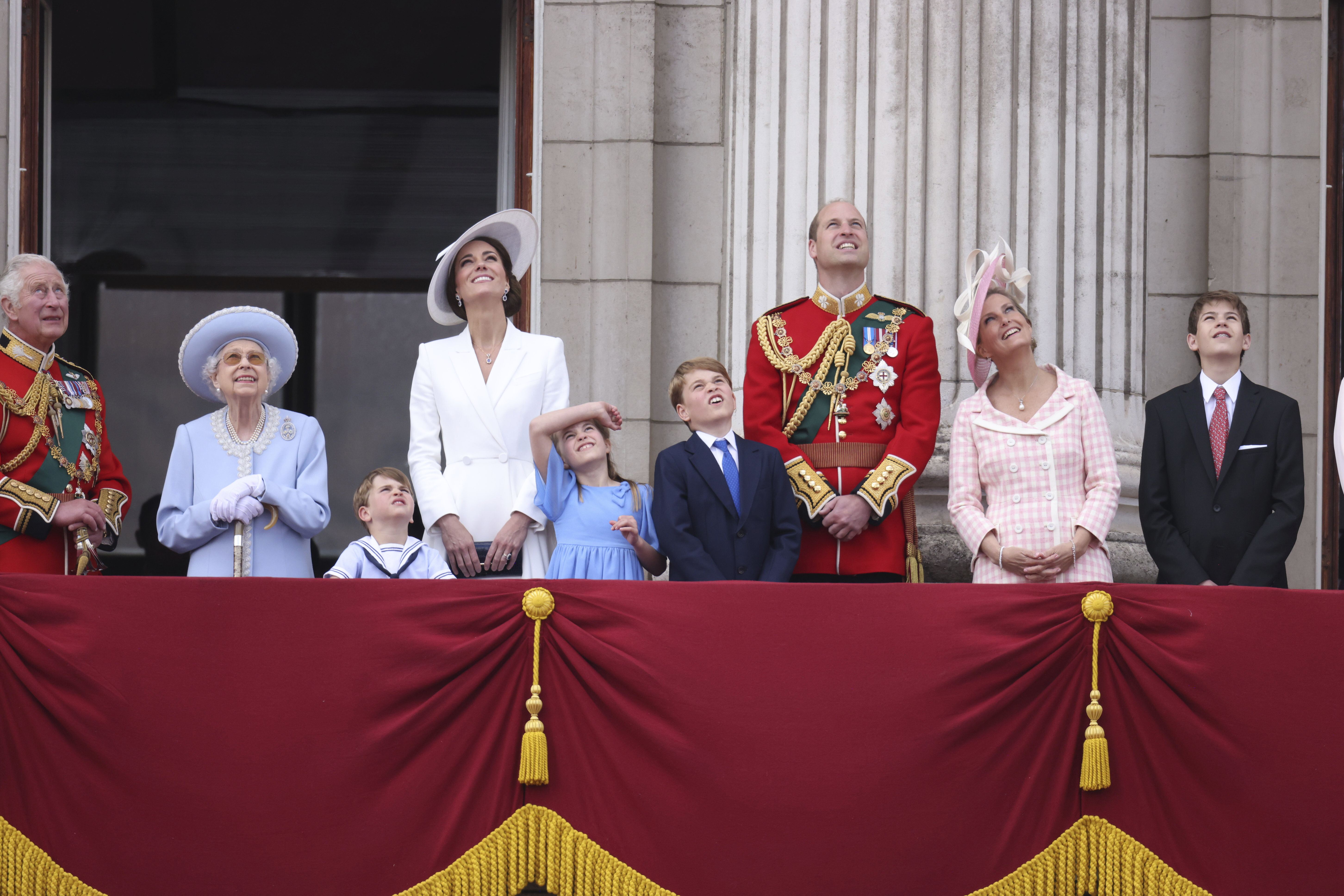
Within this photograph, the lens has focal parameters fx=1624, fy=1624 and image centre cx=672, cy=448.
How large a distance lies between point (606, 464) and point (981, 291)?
1.42 m

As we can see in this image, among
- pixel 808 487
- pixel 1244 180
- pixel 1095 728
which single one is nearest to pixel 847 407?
pixel 808 487

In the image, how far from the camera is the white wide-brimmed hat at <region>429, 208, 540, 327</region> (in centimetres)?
595

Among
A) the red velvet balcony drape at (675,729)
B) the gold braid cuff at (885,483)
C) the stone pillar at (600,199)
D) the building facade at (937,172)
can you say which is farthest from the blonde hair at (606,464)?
the stone pillar at (600,199)

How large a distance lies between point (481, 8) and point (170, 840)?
606 centimetres

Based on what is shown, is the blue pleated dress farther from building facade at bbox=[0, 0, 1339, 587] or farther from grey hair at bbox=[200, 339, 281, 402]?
building facade at bbox=[0, 0, 1339, 587]

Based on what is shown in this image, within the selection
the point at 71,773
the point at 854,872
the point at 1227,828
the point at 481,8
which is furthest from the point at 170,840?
the point at 481,8

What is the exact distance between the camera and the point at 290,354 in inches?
232

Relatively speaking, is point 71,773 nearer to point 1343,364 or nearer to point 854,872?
point 854,872

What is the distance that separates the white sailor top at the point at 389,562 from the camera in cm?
513

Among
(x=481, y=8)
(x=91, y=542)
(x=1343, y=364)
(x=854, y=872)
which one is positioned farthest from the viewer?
(x=481, y=8)

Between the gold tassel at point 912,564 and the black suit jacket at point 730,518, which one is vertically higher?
the black suit jacket at point 730,518

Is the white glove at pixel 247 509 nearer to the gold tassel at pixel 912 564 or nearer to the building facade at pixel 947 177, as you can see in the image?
the gold tassel at pixel 912 564

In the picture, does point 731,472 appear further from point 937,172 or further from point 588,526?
point 937,172

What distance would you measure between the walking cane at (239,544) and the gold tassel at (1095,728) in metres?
2.63
